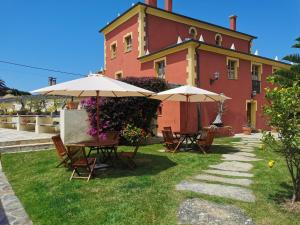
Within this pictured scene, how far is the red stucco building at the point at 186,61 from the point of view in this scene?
15.5m

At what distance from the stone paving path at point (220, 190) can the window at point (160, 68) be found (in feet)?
31.6

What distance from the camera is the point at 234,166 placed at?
7469 mm

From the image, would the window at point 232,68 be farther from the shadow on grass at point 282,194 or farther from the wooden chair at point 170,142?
the shadow on grass at point 282,194

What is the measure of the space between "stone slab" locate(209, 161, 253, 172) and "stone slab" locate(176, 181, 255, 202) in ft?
5.55

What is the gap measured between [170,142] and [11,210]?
6090 millimetres

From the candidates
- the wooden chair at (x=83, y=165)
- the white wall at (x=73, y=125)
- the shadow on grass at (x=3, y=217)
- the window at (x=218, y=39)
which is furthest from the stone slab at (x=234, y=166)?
the window at (x=218, y=39)

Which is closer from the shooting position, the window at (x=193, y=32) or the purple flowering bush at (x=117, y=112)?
the purple flowering bush at (x=117, y=112)

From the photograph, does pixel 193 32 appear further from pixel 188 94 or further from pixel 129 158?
pixel 129 158

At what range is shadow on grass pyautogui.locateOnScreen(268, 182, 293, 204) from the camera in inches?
192

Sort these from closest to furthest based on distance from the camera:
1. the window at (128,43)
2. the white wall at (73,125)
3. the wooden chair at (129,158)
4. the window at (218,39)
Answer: the wooden chair at (129,158)
the white wall at (73,125)
the window at (128,43)
the window at (218,39)

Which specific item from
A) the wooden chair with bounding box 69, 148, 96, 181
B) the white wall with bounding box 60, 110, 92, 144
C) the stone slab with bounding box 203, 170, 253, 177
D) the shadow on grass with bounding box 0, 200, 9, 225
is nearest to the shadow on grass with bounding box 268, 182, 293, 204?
the stone slab with bounding box 203, 170, 253, 177

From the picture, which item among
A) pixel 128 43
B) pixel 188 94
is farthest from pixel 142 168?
pixel 128 43

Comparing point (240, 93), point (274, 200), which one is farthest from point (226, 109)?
point (274, 200)

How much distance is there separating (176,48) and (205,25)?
7.11m
